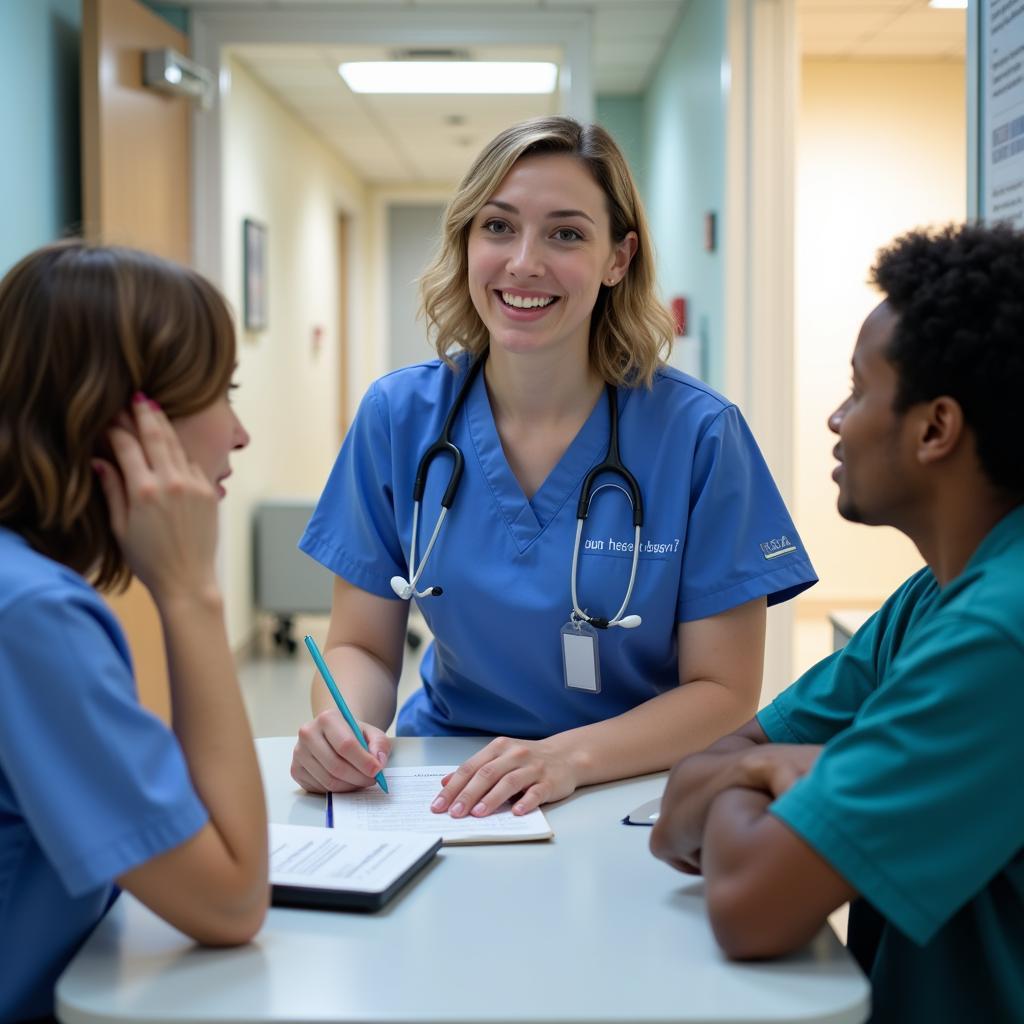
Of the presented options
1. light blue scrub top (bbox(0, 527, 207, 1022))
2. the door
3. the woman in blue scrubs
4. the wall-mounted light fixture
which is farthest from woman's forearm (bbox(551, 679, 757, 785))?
the wall-mounted light fixture

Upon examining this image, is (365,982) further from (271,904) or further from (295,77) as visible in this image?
(295,77)

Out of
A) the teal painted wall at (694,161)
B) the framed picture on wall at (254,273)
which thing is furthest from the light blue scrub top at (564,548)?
the framed picture on wall at (254,273)

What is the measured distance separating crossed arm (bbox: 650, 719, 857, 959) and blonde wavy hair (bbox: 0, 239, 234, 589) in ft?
1.66

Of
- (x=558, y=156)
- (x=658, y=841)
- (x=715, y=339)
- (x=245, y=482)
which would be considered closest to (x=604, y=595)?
(x=658, y=841)

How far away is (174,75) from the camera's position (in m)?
3.54

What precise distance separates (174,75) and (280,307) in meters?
2.27

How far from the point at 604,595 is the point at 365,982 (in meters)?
0.69

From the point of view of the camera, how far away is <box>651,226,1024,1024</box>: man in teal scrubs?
2.61ft

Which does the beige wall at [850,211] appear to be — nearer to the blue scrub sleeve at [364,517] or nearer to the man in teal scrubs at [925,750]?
the blue scrub sleeve at [364,517]

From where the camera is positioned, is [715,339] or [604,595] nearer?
[604,595]

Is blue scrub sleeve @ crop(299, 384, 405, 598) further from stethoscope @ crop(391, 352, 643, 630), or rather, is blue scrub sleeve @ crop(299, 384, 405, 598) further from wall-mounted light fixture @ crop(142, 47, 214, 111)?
wall-mounted light fixture @ crop(142, 47, 214, 111)

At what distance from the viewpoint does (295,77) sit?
5.29 meters

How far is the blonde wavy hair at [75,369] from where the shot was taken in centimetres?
86

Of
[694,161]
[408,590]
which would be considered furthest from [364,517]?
[694,161]
